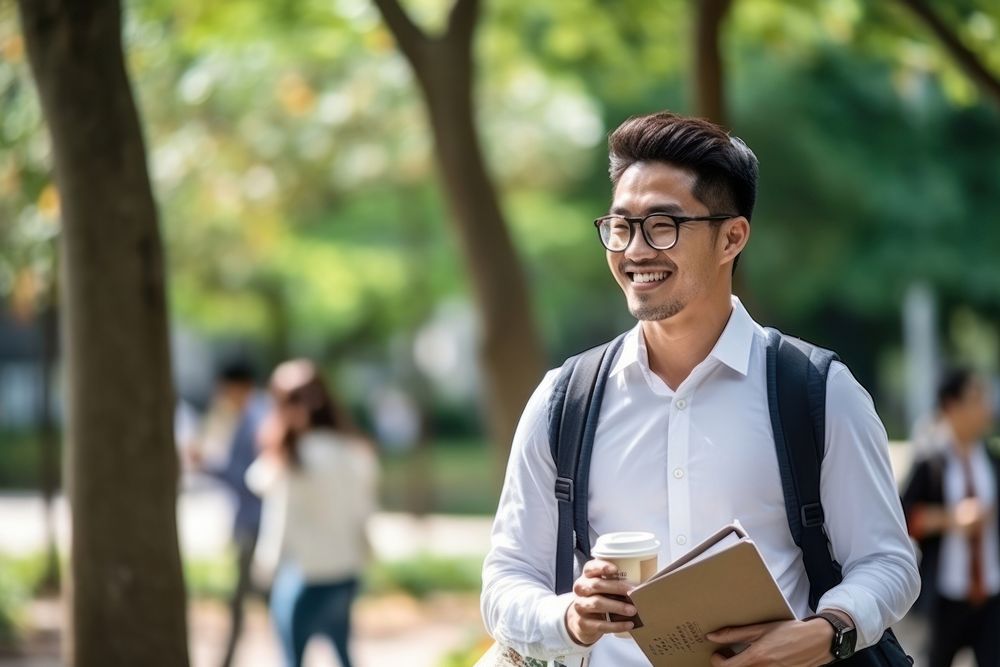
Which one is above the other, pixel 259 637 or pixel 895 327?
pixel 895 327

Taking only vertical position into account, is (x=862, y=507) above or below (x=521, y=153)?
below

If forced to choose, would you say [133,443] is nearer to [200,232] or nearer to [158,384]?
[158,384]

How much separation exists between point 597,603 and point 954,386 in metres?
5.61

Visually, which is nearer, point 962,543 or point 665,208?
point 665,208

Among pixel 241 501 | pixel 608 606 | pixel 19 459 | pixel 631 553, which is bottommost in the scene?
pixel 19 459

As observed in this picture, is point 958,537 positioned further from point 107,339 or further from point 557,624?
point 557,624

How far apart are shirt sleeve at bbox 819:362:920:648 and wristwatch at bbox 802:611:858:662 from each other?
6cm

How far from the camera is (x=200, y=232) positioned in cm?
1759

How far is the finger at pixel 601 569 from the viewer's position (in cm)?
276

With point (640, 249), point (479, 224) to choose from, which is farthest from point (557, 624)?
point (479, 224)

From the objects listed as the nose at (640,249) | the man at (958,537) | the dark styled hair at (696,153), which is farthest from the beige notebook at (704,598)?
the man at (958,537)

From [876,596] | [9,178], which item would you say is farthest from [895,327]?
[876,596]

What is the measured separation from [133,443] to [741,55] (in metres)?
14.8

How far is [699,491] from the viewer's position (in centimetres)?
301
